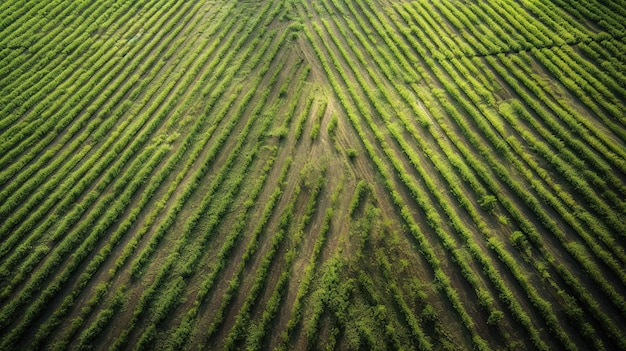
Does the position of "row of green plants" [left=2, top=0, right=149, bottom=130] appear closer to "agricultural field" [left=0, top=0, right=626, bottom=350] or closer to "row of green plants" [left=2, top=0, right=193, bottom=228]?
"agricultural field" [left=0, top=0, right=626, bottom=350]

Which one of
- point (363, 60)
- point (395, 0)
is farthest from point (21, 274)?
point (395, 0)

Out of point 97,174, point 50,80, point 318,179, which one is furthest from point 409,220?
point 50,80

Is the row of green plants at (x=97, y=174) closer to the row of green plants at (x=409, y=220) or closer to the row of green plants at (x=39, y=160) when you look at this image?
the row of green plants at (x=39, y=160)

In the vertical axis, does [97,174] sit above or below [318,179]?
above

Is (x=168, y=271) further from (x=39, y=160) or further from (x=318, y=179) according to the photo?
(x=39, y=160)

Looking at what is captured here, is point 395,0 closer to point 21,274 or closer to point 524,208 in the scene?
point 524,208

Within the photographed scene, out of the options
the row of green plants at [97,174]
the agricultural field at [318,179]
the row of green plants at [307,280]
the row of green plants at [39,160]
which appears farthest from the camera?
the row of green plants at [39,160]

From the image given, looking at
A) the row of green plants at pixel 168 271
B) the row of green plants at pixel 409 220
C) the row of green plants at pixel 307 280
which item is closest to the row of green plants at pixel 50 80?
the row of green plants at pixel 168 271

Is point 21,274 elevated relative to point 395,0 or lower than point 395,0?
lower
